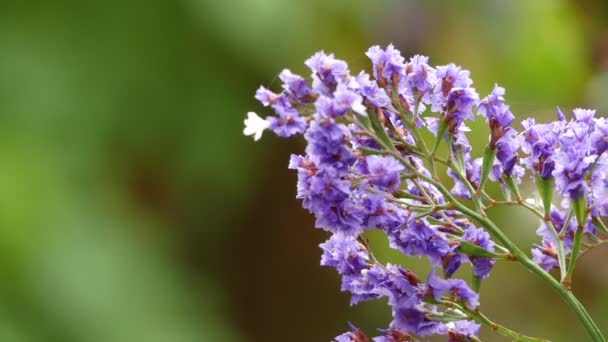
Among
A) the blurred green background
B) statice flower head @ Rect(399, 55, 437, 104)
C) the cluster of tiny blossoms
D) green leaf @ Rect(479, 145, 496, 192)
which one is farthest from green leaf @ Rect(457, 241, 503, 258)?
the blurred green background

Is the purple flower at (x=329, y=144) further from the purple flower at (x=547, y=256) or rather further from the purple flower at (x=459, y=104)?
the purple flower at (x=547, y=256)

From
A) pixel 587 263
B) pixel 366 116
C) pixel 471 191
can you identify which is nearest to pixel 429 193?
pixel 471 191

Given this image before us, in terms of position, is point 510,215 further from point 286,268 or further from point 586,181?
point 586,181

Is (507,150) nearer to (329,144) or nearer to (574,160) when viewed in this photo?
(574,160)

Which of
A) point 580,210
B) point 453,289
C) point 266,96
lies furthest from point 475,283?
Answer: point 266,96

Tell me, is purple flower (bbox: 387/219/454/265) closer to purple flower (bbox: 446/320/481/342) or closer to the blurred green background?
purple flower (bbox: 446/320/481/342)

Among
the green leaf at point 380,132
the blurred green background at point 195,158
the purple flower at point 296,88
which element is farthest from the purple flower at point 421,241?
the blurred green background at point 195,158
